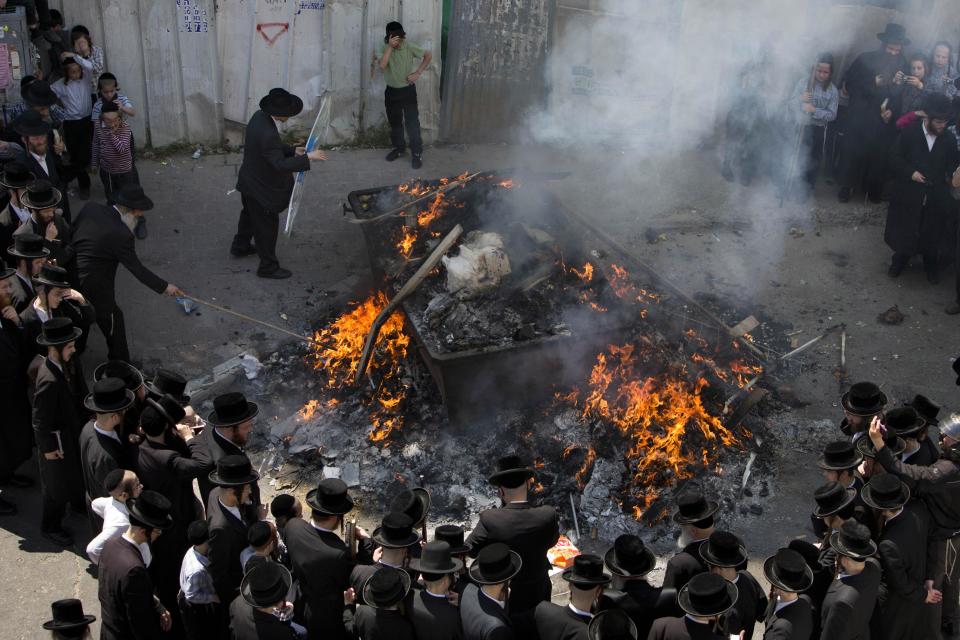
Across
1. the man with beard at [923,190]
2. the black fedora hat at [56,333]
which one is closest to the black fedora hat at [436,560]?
the black fedora hat at [56,333]

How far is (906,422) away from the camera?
572 centimetres

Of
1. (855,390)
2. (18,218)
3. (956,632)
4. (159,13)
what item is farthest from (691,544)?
(159,13)

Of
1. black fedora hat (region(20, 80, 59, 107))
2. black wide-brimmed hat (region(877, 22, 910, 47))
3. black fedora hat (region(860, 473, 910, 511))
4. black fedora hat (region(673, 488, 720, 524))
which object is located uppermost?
black wide-brimmed hat (region(877, 22, 910, 47))

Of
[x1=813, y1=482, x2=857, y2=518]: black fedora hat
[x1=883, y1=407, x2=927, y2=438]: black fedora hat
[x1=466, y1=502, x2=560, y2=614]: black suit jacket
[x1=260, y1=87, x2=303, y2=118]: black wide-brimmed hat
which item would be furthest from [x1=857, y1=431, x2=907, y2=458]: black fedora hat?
[x1=260, y1=87, x2=303, y2=118]: black wide-brimmed hat

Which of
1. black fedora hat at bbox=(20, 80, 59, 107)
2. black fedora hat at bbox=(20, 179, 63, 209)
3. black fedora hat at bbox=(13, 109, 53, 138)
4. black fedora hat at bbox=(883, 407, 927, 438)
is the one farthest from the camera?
black fedora hat at bbox=(20, 80, 59, 107)

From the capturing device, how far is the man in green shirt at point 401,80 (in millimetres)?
12078

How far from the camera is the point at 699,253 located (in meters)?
10.8

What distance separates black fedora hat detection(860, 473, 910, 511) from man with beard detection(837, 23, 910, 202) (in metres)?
7.68

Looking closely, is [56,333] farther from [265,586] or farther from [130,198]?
[265,586]

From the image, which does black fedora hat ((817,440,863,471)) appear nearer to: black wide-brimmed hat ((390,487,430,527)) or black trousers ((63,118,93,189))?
black wide-brimmed hat ((390,487,430,527))

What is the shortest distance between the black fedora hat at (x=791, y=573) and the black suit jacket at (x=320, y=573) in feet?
7.52

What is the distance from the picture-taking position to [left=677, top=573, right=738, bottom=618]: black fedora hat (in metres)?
4.27

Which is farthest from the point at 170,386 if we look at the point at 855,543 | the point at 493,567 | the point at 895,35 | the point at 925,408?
the point at 895,35

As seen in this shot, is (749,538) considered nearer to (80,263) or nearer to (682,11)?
(80,263)
